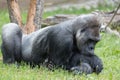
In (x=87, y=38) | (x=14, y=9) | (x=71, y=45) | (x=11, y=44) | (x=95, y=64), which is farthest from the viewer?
(x=14, y=9)

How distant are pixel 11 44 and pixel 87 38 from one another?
4.52 feet

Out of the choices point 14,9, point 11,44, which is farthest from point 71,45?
point 14,9

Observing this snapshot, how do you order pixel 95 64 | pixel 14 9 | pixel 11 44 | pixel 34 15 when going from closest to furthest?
1. pixel 95 64
2. pixel 11 44
3. pixel 14 9
4. pixel 34 15

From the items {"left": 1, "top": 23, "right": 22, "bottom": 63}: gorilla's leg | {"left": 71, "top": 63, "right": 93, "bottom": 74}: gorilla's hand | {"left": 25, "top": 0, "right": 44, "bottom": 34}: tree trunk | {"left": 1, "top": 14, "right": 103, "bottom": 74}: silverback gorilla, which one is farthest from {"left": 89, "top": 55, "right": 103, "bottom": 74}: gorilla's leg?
{"left": 25, "top": 0, "right": 44, "bottom": 34}: tree trunk

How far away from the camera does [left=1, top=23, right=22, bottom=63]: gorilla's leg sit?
6852 mm

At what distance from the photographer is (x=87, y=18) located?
239 inches

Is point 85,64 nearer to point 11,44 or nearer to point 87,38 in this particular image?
point 87,38

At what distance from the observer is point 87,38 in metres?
5.98

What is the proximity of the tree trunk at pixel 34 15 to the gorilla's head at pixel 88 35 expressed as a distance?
2.35m

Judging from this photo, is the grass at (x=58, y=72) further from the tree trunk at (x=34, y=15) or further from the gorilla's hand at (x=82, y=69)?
the tree trunk at (x=34, y=15)

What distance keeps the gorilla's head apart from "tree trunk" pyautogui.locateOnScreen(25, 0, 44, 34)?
2355mm

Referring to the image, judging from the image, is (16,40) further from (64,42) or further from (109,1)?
(109,1)

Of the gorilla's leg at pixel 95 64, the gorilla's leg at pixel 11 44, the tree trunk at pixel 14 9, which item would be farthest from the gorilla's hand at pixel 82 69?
the tree trunk at pixel 14 9

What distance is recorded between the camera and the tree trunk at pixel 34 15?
27.2ft
